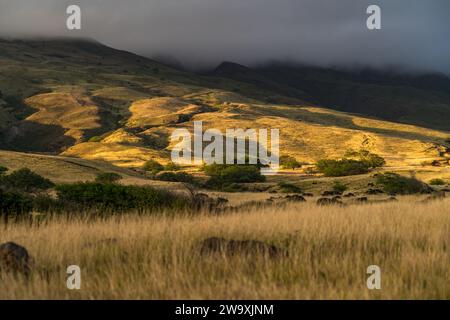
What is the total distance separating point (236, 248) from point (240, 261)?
752mm

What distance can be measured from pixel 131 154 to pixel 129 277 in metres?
89.1

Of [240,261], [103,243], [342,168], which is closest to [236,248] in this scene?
[240,261]

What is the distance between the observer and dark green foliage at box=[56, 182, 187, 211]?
64.3 ft

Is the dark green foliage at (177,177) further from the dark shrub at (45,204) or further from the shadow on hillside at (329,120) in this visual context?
the shadow on hillside at (329,120)

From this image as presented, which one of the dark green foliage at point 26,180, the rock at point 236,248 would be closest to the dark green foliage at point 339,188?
the dark green foliage at point 26,180

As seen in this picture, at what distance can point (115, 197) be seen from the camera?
785 inches

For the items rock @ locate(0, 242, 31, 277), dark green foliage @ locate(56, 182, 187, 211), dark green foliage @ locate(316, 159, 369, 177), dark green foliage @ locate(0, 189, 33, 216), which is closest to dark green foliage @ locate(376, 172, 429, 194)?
dark green foliage @ locate(56, 182, 187, 211)

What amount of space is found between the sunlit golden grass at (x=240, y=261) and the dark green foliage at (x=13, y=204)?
213 inches

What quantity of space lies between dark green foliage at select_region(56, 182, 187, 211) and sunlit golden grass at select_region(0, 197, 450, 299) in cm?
850

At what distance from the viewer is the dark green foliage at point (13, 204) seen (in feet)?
52.1
